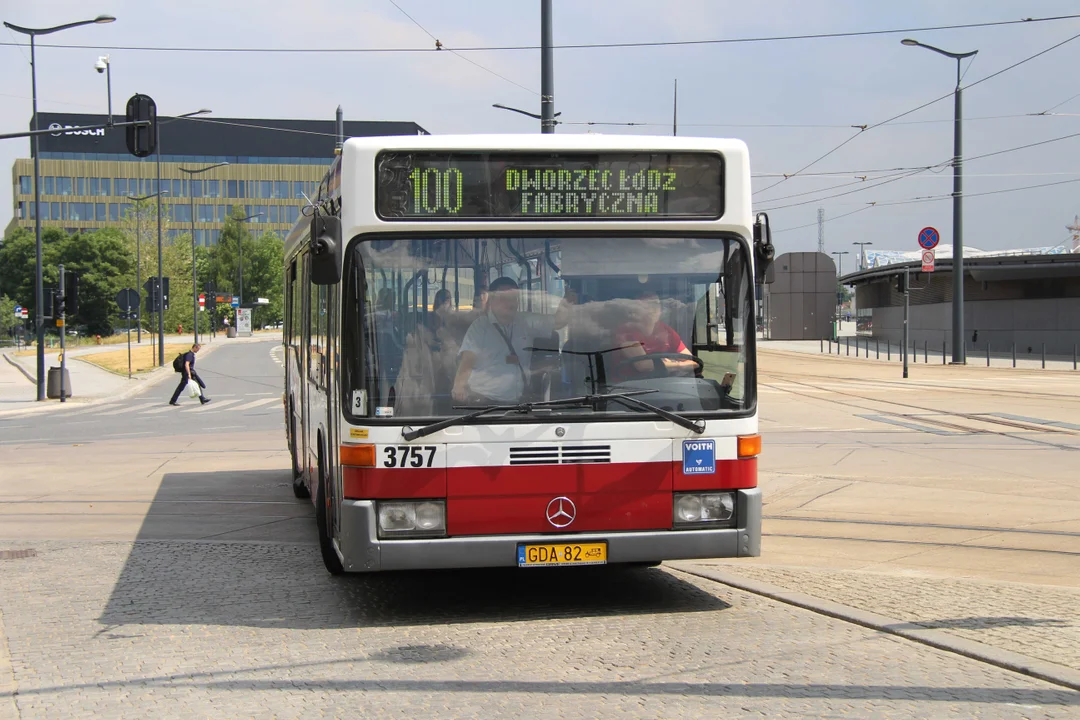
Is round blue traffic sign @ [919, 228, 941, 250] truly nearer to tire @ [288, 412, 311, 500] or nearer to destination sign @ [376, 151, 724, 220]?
tire @ [288, 412, 311, 500]

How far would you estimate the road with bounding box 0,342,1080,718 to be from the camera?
515 cm

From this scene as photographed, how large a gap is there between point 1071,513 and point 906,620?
4.86 meters

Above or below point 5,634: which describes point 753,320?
above

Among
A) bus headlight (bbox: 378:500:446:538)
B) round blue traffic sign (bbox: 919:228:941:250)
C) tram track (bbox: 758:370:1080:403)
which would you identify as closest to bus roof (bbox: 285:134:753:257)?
bus headlight (bbox: 378:500:446:538)

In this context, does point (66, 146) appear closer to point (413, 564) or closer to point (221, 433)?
point (221, 433)

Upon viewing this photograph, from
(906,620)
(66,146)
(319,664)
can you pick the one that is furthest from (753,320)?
(66,146)

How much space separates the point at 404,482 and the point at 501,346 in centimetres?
92

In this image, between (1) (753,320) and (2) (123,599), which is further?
(2) (123,599)

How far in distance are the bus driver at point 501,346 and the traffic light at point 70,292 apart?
26.5 meters

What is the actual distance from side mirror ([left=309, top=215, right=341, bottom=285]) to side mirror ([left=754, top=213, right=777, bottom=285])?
241cm

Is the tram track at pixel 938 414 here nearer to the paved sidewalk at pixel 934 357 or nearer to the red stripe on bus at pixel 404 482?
the paved sidewalk at pixel 934 357

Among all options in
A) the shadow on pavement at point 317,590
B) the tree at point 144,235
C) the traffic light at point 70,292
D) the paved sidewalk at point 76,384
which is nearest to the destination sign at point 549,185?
the shadow on pavement at point 317,590

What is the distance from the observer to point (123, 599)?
7.63 metres

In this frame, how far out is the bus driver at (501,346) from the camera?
678 centimetres
